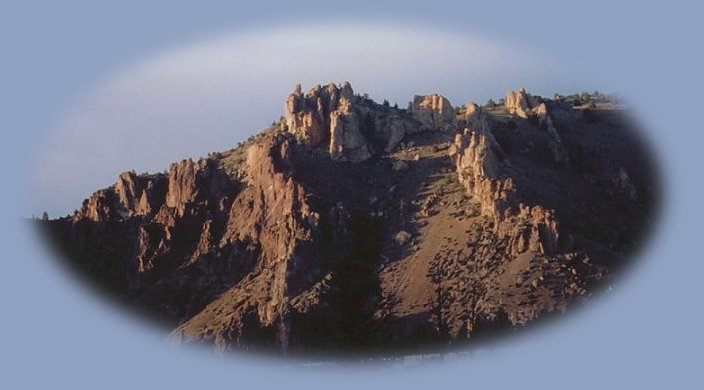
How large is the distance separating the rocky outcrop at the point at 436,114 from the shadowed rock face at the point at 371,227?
0.19m

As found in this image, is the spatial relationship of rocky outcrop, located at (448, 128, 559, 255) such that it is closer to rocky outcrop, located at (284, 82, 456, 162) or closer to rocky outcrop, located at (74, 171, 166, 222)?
rocky outcrop, located at (284, 82, 456, 162)

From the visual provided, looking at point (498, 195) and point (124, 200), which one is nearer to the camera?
point (498, 195)

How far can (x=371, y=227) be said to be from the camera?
151 m

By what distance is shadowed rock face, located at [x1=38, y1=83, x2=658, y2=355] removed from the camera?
137 m

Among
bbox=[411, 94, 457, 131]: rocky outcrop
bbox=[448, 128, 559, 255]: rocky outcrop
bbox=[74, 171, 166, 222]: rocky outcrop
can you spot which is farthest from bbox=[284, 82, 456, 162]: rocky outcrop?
bbox=[74, 171, 166, 222]: rocky outcrop

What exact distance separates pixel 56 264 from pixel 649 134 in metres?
58.4

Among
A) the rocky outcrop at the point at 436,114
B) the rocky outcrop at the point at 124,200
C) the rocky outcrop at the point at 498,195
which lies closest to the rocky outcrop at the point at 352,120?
the rocky outcrop at the point at 436,114

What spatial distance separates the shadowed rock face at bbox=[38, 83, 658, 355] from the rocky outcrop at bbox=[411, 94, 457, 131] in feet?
0.61

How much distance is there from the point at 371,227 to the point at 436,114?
19.2 m

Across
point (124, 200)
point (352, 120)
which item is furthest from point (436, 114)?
point (124, 200)

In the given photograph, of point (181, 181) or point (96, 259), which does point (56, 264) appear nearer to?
point (96, 259)

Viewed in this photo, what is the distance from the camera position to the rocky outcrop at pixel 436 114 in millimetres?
164875

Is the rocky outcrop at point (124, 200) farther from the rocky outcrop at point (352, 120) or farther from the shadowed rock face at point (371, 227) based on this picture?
the rocky outcrop at point (352, 120)

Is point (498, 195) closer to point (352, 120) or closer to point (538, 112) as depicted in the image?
point (352, 120)
